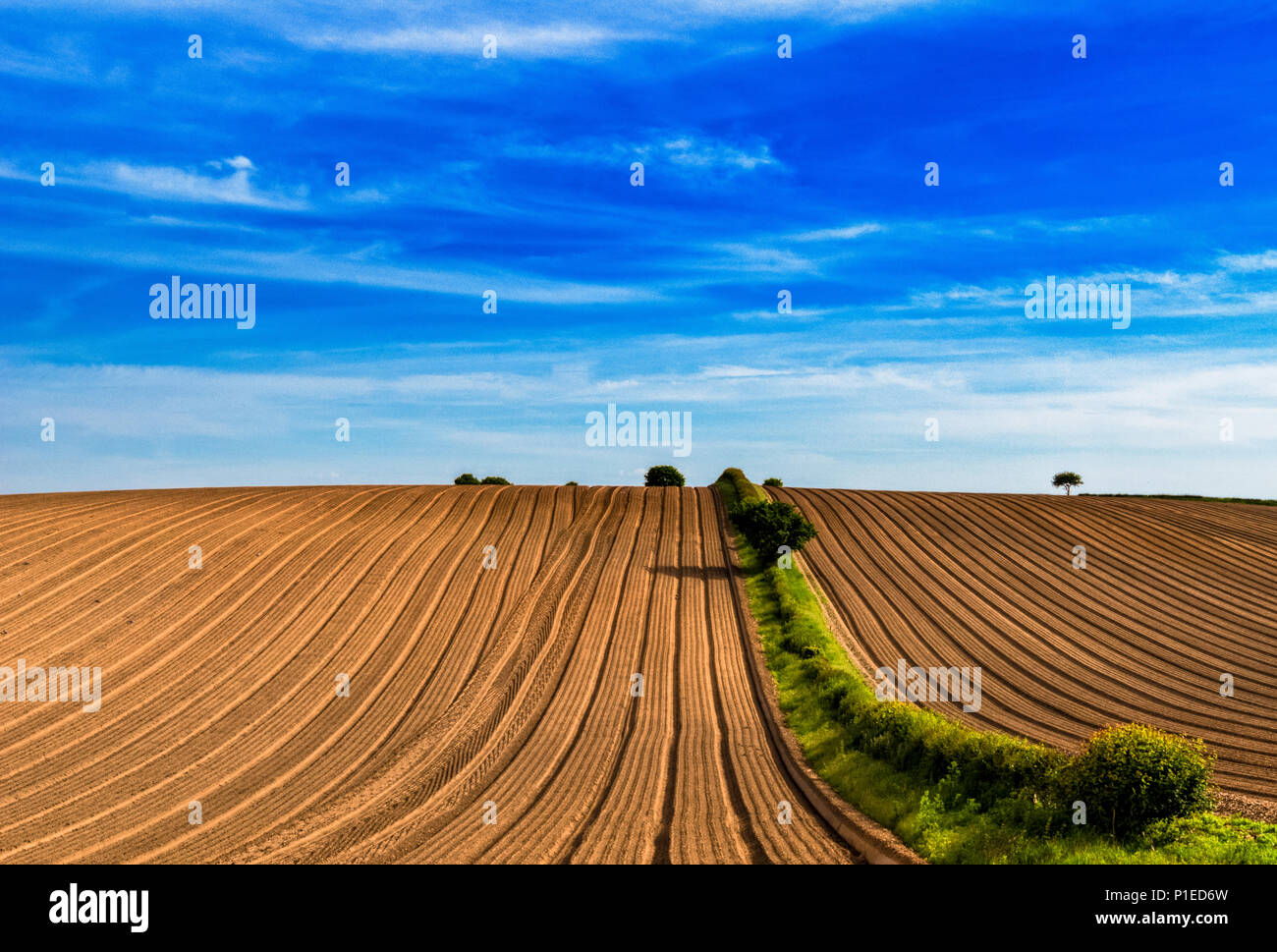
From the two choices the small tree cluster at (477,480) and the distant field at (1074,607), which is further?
the small tree cluster at (477,480)

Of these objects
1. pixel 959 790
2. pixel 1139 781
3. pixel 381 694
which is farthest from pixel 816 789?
pixel 381 694

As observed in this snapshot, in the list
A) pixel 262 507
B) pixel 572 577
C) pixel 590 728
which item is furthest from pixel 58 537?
pixel 590 728

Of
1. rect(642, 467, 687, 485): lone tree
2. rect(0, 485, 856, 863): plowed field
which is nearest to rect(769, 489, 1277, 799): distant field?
rect(0, 485, 856, 863): plowed field

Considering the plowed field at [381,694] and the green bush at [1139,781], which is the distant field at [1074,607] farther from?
the green bush at [1139,781]

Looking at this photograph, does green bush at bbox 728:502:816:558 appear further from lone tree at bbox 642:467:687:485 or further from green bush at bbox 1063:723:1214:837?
lone tree at bbox 642:467:687:485

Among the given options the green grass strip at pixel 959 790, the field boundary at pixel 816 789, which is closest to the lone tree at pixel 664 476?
the field boundary at pixel 816 789

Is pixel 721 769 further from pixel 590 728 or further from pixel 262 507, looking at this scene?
pixel 262 507

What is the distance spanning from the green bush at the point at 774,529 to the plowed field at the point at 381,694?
119 inches

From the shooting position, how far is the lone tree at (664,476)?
99438 millimetres

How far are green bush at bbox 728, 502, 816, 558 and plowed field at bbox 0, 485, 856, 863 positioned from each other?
3.03 m

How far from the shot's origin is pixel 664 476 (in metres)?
99.7
